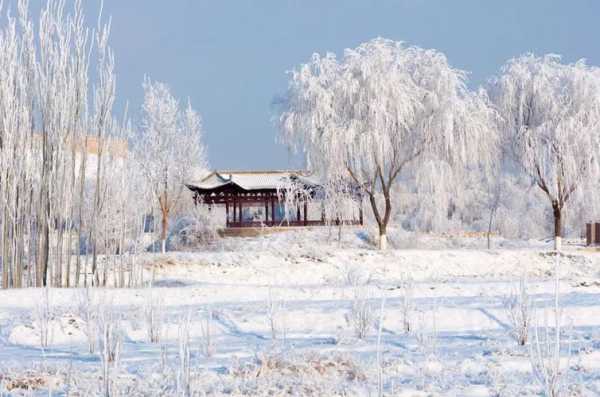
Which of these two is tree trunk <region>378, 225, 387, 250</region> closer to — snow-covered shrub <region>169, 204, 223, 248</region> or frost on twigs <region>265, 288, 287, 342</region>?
snow-covered shrub <region>169, 204, 223, 248</region>

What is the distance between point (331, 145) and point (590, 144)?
25.4 ft

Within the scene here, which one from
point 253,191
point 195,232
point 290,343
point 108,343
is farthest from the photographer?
point 253,191

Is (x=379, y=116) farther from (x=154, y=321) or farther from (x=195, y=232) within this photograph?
(x=154, y=321)

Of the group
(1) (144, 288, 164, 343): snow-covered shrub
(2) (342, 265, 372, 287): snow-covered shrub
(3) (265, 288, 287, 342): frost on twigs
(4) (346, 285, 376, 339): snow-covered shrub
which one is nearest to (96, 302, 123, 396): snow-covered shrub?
(1) (144, 288, 164, 343): snow-covered shrub

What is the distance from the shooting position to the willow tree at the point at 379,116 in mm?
22562

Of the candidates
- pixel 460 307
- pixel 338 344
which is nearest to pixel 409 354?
pixel 338 344

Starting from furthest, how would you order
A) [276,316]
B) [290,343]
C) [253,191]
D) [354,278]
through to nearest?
[253,191] < [354,278] < [276,316] < [290,343]

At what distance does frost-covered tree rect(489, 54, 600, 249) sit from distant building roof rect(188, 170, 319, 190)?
8089 mm

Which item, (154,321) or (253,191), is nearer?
(154,321)

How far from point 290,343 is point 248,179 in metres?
26.2

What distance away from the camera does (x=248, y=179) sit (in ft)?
109

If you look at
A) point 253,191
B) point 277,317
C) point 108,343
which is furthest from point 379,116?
point 108,343

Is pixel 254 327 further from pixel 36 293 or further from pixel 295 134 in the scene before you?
pixel 295 134

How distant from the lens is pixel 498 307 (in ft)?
30.7
